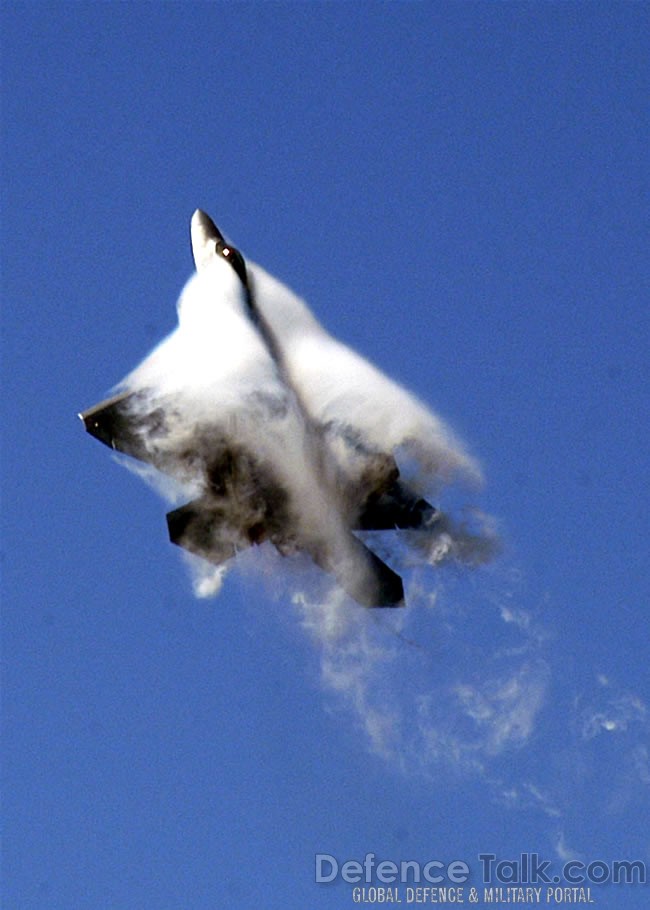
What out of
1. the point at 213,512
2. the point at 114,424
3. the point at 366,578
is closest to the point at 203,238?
the point at 114,424

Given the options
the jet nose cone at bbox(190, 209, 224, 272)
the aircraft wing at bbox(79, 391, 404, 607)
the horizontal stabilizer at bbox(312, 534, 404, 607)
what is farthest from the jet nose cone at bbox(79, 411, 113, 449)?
the jet nose cone at bbox(190, 209, 224, 272)

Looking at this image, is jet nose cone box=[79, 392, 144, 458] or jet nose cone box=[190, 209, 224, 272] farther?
jet nose cone box=[190, 209, 224, 272]

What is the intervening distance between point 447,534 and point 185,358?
6.68m

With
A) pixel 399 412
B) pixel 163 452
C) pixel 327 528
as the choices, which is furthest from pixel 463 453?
pixel 163 452

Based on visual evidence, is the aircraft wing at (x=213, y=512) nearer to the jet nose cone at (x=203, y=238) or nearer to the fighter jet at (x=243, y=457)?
the fighter jet at (x=243, y=457)

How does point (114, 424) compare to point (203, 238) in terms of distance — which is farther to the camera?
point (203, 238)

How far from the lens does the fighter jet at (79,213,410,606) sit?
36.2 m

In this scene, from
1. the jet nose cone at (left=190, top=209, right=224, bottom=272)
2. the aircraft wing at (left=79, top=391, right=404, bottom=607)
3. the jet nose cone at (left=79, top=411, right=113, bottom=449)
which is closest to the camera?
the aircraft wing at (left=79, top=391, right=404, bottom=607)

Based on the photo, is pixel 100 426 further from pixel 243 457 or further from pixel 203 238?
pixel 203 238

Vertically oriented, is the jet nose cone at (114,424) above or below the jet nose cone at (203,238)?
below

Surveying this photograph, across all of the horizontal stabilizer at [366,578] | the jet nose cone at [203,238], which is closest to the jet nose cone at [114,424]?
the horizontal stabilizer at [366,578]

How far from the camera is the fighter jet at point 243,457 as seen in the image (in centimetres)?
3625

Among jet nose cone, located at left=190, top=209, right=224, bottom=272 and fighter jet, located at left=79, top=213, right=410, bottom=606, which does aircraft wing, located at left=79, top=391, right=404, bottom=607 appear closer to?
fighter jet, located at left=79, top=213, right=410, bottom=606

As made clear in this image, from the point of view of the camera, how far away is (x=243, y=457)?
36.3 metres
